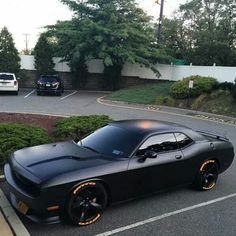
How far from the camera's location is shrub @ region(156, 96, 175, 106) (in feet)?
71.3

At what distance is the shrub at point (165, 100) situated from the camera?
856 inches

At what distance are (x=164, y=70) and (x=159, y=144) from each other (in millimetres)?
24064

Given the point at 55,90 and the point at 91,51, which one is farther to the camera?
the point at 91,51

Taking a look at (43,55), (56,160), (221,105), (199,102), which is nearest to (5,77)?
(43,55)

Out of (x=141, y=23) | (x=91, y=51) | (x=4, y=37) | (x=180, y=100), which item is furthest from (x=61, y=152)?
(x=4, y=37)

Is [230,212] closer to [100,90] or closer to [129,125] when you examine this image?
[129,125]

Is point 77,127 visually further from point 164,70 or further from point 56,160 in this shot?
point 164,70

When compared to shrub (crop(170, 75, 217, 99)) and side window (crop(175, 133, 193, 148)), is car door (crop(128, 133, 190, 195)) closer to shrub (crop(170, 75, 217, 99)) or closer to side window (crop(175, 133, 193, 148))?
side window (crop(175, 133, 193, 148))

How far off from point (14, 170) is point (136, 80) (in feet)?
87.9

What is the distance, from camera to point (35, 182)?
520 centimetres

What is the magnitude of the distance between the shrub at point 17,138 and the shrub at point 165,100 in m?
12.9

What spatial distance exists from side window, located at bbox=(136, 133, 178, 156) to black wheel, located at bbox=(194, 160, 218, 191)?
846 millimetres

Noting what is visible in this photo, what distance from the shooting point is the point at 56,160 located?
229 inches

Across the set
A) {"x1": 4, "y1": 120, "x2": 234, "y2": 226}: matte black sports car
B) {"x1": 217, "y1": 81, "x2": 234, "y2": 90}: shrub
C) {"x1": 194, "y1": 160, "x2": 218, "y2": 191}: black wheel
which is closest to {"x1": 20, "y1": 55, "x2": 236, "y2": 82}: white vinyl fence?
{"x1": 217, "y1": 81, "x2": 234, "y2": 90}: shrub
